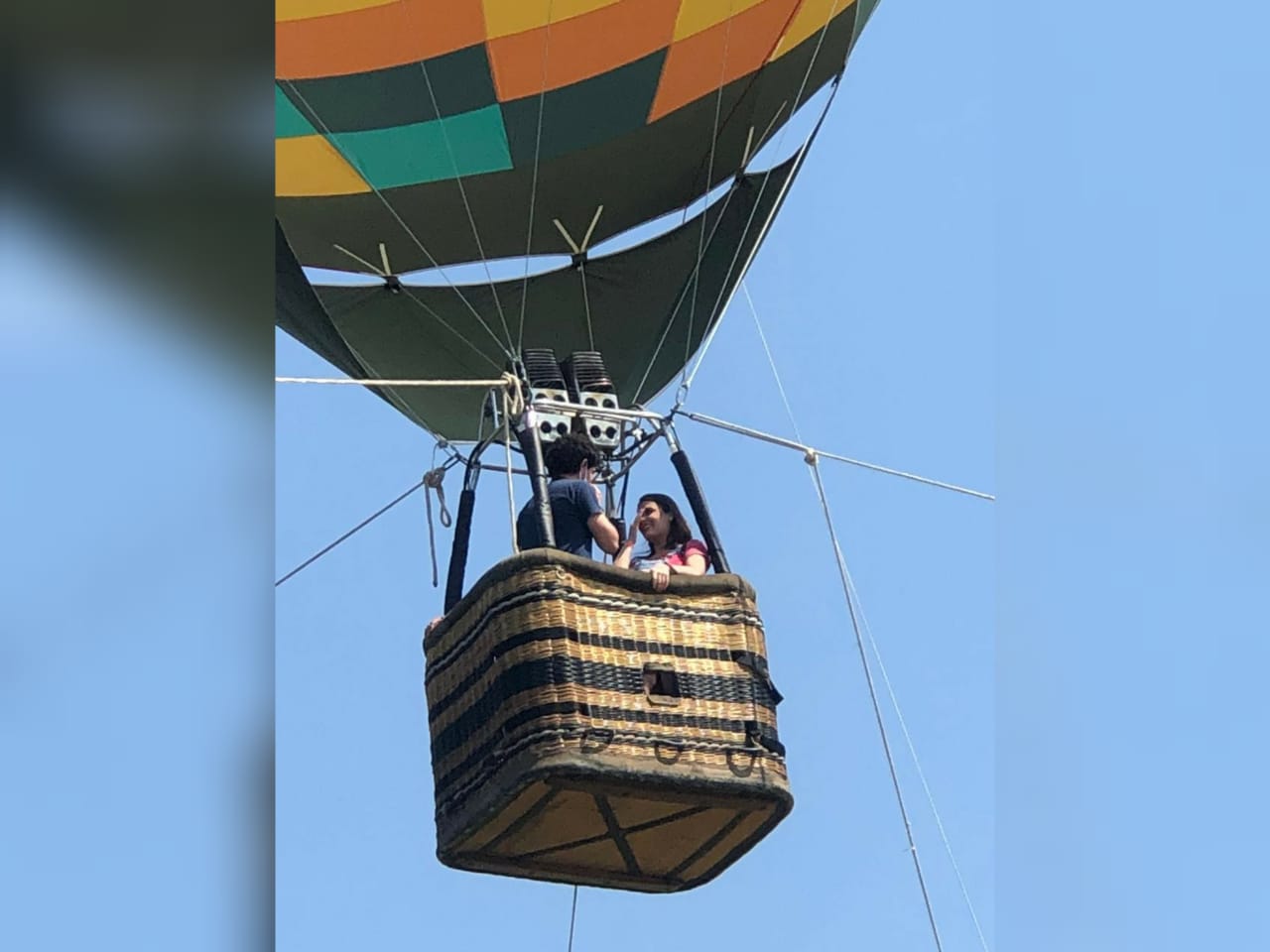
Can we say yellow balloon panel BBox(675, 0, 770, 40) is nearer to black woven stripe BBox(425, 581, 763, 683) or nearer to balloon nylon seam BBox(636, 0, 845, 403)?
balloon nylon seam BBox(636, 0, 845, 403)

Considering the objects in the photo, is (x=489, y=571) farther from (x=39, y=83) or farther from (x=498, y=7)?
(x=39, y=83)

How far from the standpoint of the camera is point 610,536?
3449 mm

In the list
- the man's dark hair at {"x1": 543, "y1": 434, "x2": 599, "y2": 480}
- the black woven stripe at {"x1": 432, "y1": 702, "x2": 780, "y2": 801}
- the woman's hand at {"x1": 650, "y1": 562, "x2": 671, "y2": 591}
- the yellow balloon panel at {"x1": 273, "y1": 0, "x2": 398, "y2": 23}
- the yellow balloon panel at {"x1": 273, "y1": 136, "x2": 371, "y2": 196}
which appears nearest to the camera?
the black woven stripe at {"x1": 432, "y1": 702, "x2": 780, "y2": 801}

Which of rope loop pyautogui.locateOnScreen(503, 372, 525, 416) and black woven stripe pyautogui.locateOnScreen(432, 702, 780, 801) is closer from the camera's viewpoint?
black woven stripe pyautogui.locateOnScreen(432, 702, 780, 801)

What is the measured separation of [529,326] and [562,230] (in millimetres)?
266

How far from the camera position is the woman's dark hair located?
3486mm

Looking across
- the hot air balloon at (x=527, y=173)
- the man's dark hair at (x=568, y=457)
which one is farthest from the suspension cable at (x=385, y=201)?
the man's dark hair at (x=568, y=457)

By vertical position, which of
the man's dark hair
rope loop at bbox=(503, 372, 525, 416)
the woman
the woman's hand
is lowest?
the woman's hand

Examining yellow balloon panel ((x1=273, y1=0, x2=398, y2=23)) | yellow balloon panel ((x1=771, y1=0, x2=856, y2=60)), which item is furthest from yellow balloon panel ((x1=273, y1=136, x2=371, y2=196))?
yellow balloon panel ((x1=771, y1=0, x2=856, y2=60))

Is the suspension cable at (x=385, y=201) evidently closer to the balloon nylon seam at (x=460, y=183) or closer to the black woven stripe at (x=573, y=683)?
the balloon nylon seam at (x=460, y=183)

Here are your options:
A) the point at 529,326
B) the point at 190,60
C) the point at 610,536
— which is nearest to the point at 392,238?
the point at 529,326

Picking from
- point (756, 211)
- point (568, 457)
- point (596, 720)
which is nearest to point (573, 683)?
A: point (596, 720)

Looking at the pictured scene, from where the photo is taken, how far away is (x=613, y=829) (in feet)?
11.2

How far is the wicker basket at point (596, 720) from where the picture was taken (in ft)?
10.5
